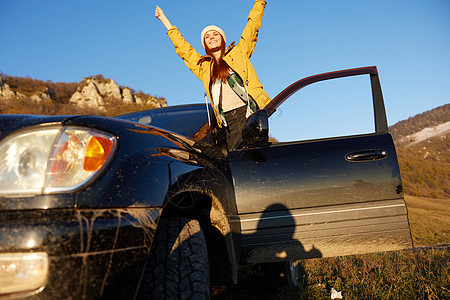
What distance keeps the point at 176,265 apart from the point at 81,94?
35.4m

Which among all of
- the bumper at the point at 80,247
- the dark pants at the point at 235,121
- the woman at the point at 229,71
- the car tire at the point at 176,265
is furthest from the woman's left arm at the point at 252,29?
the bumper at the point at 80,247

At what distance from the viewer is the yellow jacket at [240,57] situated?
2482 mm

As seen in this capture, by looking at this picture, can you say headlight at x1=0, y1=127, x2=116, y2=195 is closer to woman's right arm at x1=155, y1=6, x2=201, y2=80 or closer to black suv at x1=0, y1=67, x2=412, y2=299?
black suv at x1=0, y1=67, x2=412, y2=299

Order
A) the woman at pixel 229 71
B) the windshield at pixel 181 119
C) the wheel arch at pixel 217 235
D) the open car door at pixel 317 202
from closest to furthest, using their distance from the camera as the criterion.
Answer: the wheel arch at pixel 217 235, the open car door at pixel 317 202, the woman at pixel 229 71, the windshield at pixel 181 119

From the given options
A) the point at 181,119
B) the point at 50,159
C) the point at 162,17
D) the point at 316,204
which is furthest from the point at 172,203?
the point at 162,17

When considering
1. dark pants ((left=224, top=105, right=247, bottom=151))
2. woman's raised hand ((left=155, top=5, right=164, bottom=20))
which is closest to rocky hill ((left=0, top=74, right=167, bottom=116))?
woman's raised hand ((left=155, top=5, right=164, bottom=20))

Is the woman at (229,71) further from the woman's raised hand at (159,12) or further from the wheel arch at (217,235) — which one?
the wheel arch at (217,235)

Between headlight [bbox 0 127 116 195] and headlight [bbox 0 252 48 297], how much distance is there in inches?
7.5

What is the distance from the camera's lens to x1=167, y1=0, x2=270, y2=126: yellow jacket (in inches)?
97.7

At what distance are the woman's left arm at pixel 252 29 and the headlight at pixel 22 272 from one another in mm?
2210

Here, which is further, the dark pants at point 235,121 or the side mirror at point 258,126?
the dark pants at point 235,121

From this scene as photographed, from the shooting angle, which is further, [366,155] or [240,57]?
[240,57]

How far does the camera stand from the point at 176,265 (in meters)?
1.18

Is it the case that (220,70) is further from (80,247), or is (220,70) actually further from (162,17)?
(80,247)
